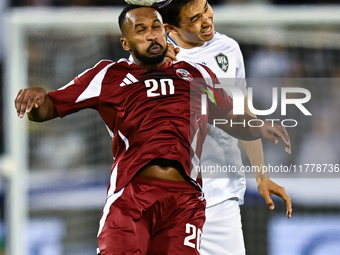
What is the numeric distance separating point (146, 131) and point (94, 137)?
1.29 m

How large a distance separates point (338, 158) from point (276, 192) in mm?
862

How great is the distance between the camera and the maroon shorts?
1619 millimetres

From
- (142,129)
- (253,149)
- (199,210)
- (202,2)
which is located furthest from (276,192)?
(202,2)

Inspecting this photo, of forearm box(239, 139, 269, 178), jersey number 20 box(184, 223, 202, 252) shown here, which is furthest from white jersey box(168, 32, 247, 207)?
jersey number 20 box(184, 223, 202, 252)

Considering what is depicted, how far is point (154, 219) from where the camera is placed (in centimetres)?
168

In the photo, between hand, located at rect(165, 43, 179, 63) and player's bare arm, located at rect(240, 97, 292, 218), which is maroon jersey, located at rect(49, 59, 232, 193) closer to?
hand, located at rect(165, 43, 179, 63)

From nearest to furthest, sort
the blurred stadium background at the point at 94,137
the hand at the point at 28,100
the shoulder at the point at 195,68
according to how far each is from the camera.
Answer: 1. the hand at the point at 28,100
2. the shoulder at the point at 195,68
3. the blurred stadium background at the point at 94,137

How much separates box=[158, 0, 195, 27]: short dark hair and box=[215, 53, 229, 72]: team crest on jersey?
0.28 m

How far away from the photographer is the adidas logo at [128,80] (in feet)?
5.93

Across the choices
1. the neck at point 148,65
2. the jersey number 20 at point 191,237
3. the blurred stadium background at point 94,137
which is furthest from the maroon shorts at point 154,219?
Result: the blurred stadium background at point 94,137

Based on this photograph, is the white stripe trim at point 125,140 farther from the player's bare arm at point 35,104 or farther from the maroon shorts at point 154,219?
the player's bare arm at point 35,104

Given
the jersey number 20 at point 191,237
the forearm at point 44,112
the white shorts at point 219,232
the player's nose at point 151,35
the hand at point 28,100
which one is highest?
the player's nose at point 151,35

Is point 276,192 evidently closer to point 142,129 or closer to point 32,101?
point 142,129

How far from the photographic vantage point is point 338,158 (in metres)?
2.73
